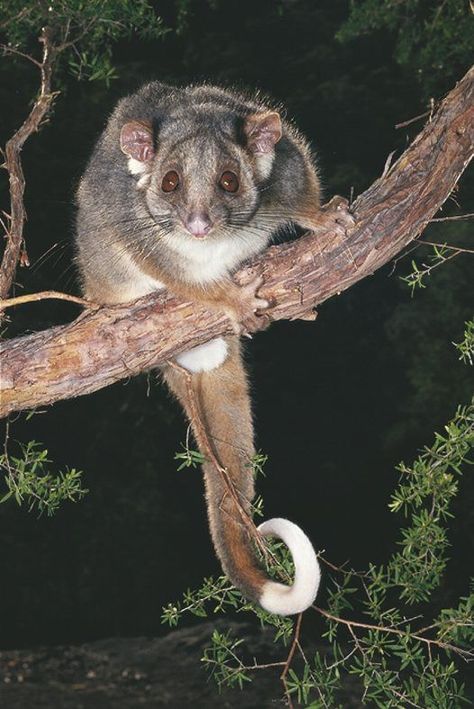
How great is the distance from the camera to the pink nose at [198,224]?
9.68 feet

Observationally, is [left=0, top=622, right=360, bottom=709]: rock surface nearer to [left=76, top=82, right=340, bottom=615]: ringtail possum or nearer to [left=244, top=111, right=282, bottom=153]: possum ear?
[left=76, top=82, right=340, bottom=615]: ringtail possum

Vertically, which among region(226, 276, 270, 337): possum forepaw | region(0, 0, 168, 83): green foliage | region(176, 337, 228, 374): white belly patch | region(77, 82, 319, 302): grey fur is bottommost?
region(176, 337, 228, 374): white belly patch

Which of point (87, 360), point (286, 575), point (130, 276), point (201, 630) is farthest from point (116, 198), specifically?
point (201, 630)

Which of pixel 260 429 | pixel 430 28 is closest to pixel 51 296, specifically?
pixel 430 28

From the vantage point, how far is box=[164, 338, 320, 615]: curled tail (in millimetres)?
2986

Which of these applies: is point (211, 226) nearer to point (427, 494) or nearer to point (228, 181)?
point (228, 181)

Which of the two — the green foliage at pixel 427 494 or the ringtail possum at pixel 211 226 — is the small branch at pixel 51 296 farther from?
the green foliage at pixel 427 494

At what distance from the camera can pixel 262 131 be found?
3164 millimetres

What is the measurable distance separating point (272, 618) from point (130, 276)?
1190 mm

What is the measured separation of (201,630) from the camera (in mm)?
6121

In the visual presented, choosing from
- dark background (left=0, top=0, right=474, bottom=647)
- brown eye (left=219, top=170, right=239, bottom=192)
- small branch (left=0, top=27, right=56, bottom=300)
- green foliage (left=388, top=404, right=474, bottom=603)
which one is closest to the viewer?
brown eye (left=219, top=170, right=239, bottom=192)

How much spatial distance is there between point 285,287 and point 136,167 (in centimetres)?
61

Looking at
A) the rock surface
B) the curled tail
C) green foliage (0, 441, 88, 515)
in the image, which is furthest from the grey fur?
the rock surface

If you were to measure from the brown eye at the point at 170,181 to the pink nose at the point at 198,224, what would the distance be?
145mm
